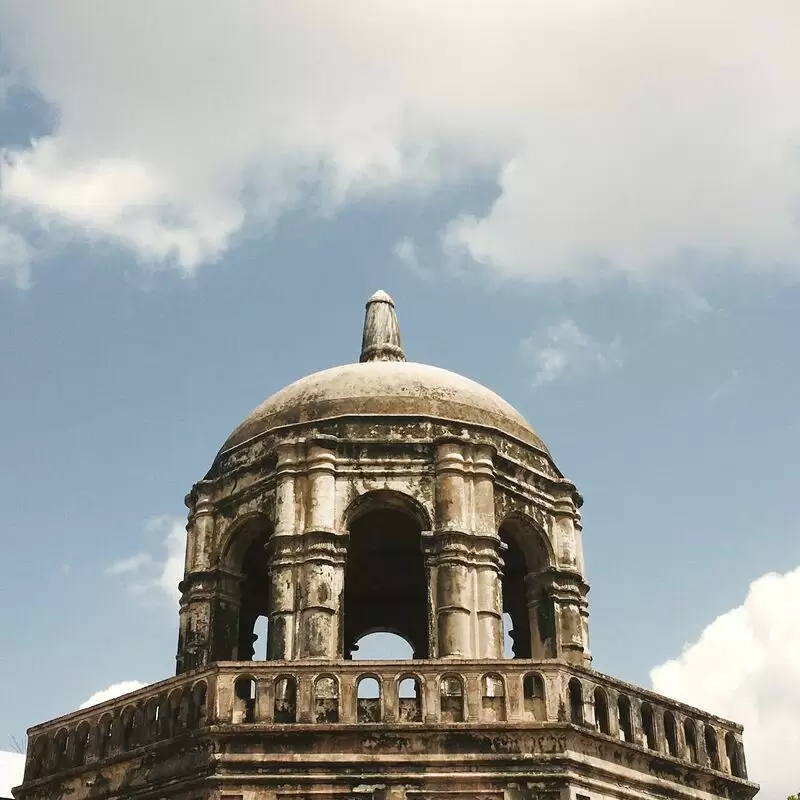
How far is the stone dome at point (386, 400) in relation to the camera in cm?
2073

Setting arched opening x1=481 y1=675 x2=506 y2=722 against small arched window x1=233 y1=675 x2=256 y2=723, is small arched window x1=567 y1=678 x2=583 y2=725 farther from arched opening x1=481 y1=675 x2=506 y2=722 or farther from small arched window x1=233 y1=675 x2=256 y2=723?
small arched window x1=233 y1=675 x2=256 y2=723

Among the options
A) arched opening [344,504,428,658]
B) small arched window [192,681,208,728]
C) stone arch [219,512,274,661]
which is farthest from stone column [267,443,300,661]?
arched opening [344,504,428,658]

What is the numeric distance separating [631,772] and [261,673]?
4.74 metres

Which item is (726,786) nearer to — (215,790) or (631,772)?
(631,772)

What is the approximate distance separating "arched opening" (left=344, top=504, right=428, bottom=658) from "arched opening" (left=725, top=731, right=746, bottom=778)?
220 inches

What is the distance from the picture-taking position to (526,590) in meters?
21.2

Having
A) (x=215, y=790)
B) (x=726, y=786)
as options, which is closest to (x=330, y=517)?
(x=215, y=790)

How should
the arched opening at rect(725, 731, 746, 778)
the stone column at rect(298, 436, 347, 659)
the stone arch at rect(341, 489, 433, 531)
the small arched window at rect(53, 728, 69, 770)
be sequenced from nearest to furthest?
the small arched window at rect(53, 728, 69, 770) → the stone column at rect(298, 436, 347, 659) → the arched opening at rect(725, 731, 746, 778) → the stone arch at rect(341, 489, 433, 531)

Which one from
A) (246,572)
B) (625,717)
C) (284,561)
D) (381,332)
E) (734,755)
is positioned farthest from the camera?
(381,332)

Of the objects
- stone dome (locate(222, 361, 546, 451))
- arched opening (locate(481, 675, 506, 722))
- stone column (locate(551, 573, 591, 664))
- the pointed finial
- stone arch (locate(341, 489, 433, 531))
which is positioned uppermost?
the pointed finial

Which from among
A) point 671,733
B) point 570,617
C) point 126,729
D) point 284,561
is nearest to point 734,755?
point 671,733

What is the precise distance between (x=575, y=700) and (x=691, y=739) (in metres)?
2.50

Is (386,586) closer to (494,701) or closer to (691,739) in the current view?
(691,739)

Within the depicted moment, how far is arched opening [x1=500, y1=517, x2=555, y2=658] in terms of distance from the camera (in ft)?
67.6
